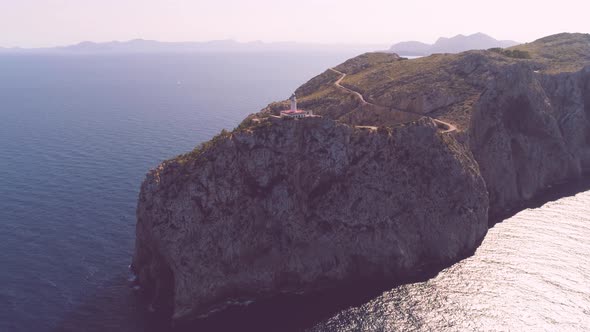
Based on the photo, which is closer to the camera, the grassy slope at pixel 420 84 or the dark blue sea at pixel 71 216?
the dark blue sea at pixel 71 216

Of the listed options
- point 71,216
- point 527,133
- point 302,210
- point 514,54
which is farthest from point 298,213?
point 514,54

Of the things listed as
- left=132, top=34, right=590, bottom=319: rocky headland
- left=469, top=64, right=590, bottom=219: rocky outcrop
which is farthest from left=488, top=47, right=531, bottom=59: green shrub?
left=132, top=34, right=590, bottom=319: rocky headland

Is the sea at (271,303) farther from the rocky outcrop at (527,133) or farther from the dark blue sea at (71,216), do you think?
the rocky outcrop at (527,133)

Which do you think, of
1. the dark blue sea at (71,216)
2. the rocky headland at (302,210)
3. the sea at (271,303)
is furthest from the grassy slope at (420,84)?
the dark blue sea at (71,216)

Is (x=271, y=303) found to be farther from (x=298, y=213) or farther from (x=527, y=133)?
(x=527, y=133)

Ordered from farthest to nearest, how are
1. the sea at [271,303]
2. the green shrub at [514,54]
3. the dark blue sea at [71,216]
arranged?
the green shrub at [514,54] < the dark blue sea at [71,216] < the sea at [271,303]

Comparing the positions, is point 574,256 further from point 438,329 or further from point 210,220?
point 210,220

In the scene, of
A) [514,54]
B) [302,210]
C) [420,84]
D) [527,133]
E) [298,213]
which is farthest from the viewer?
[514,54]

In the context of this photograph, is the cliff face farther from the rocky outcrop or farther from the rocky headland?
the rocky outcrop
